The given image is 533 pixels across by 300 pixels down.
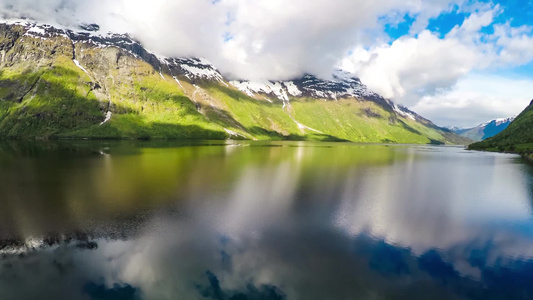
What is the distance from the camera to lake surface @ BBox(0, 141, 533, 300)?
67.9ft

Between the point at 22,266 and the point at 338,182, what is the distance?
4921 cm

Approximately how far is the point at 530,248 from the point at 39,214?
52.9m

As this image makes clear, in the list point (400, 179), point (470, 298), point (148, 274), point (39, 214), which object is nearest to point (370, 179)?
point (400, 179)

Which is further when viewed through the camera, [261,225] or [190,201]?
[190,201]

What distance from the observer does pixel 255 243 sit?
27.0 meters

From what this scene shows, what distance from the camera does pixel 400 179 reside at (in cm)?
6531

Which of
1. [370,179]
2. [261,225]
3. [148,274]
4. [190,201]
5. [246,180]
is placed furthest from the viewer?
[370,179]

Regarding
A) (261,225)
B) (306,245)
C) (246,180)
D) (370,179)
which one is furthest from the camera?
(370,179)

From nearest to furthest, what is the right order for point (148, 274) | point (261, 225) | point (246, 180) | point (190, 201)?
point (148, 274), point (261, 225), point (190, 201), point (246, 180)

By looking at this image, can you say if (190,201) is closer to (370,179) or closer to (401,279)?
(401,279)

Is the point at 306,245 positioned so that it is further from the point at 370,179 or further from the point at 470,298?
the point at 370,179

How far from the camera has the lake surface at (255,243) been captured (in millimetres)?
20703

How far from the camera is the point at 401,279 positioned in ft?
72.4

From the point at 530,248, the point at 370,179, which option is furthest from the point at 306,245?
the point at 370,179
